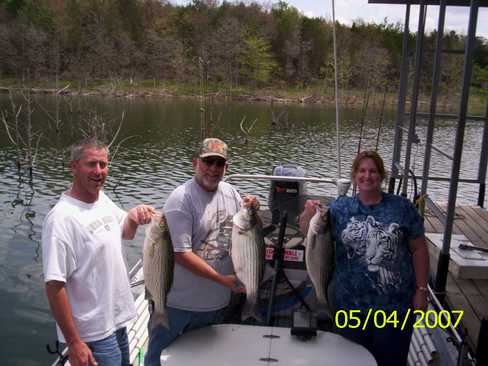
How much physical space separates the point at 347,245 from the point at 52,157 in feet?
66.9

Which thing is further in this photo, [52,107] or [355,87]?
[355,87]

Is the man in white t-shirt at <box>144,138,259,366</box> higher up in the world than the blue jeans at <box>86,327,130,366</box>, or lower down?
higher up

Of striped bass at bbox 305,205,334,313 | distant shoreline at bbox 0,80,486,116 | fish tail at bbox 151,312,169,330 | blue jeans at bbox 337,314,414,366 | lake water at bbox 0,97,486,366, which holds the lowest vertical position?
lake water at bbox 0,97,486,366

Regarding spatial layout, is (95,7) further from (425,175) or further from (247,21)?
(425,175)

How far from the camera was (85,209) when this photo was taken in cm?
254

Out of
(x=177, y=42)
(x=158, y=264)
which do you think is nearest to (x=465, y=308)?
(x=158, y=264)

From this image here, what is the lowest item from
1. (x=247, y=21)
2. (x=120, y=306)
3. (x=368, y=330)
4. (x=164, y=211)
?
(x=368, y=330)

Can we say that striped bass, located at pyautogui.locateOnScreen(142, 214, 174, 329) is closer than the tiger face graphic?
Yes

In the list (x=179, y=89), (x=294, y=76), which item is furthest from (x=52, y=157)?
(x=294, y=76)


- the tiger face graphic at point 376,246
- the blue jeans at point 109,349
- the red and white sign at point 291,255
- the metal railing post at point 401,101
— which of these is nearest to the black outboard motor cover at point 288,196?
the red and white sign at point 291,255

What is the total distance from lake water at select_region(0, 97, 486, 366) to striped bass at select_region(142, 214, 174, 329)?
18.3 feet

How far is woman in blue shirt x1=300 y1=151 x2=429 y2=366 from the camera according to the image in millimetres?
2805

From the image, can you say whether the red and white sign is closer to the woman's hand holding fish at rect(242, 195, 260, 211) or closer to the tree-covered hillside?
the woman's hand holding fish at rect(242, 195, 260, 211)

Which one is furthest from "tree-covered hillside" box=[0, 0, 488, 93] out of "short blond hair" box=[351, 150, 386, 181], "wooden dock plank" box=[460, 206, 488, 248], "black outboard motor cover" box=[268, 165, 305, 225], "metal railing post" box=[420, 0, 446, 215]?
"short blond hair" box=[351, 150, 386, 181]
